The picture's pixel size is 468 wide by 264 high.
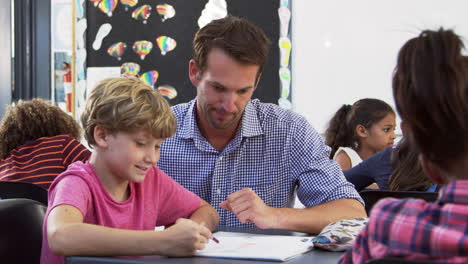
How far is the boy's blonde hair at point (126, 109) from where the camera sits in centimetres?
148

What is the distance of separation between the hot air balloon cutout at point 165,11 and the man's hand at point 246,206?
307 cm

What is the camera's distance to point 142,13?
4.62 m

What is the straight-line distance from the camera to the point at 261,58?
196cm

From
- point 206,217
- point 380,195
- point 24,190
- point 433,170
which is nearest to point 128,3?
point 24,190

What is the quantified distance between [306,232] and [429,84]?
95cm

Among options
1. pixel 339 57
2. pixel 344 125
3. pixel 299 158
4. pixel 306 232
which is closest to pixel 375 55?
pixel 339 57

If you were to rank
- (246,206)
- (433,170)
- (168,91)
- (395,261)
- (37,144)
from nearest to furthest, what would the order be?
(395,261) → (433,170) → (246,206) → (37,144) → (168,91)

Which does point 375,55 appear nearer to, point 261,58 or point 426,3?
point 426,3

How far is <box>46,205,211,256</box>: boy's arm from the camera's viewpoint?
1.22 meters

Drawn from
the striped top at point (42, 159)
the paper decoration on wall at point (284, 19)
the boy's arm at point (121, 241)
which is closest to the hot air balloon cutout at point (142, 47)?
the paper decoration on wall at point (284, 19)

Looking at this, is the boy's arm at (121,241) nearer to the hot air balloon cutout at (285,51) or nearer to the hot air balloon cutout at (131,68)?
the hot air balloon cutout at (285,51)

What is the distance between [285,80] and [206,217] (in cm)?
260

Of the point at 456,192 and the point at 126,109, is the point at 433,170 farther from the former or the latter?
the point at 126,109

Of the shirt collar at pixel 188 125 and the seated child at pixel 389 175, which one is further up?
the shirt collar at pixel 188 125
